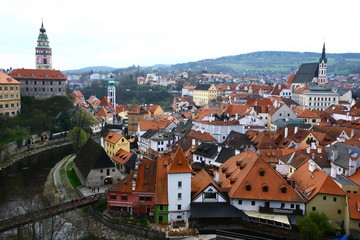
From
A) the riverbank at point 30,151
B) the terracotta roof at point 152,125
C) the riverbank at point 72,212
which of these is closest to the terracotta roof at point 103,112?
the riverbank at point 30,151

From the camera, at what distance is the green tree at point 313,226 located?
25.9 meters

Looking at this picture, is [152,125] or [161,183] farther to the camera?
[152,125]

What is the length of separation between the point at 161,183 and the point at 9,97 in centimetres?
5002

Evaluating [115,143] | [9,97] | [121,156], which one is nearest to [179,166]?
[121,156]

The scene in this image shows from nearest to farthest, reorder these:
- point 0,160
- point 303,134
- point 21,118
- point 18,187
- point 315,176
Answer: point 315,176 < point 18,187 < point 303,134 < point 0,160 < point 21,118

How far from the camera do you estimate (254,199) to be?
29516 mm

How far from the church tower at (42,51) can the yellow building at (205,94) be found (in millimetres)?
47393

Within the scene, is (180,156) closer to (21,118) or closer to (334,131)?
(334,131)

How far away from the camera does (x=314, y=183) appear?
30.2 meters

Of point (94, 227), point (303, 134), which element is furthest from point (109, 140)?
point (303, 134)

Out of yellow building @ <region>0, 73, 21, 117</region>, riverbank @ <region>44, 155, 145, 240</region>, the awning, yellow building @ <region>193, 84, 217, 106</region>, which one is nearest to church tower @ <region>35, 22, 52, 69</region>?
yellow building @ <region>0, 73, 21, 117</region>

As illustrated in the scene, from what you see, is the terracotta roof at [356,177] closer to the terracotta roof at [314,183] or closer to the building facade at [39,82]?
the terracotta roof at [314,183]

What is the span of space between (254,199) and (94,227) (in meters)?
13.5

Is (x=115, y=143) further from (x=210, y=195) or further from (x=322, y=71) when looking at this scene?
(x=322, y=71)
